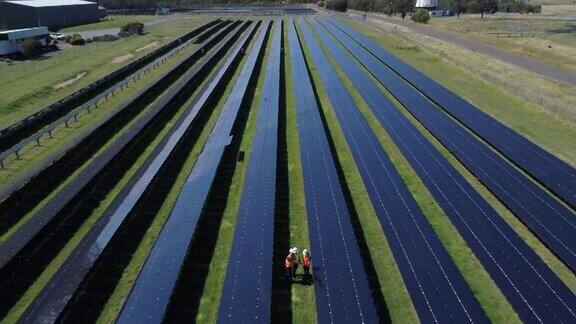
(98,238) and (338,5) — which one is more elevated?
(338,5)

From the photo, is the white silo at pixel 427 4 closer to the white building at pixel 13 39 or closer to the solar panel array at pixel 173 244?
the white building at pixel 13 39

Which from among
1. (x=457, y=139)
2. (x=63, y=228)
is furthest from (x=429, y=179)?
(x=63, y=228)

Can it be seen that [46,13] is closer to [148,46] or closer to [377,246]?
[148,46]

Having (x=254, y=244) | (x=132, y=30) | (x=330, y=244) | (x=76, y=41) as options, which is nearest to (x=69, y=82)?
(x=76, y=41)

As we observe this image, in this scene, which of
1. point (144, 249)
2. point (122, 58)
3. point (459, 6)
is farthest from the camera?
point (459, 6)

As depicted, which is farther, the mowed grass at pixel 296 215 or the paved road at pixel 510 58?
the paved road at pixel 510 58

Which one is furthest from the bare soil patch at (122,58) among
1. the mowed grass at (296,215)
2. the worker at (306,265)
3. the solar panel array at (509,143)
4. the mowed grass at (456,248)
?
the worker at (306,265)

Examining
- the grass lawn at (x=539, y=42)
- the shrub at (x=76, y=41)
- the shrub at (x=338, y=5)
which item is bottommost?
the grass lawn at (x=539, y=42)
